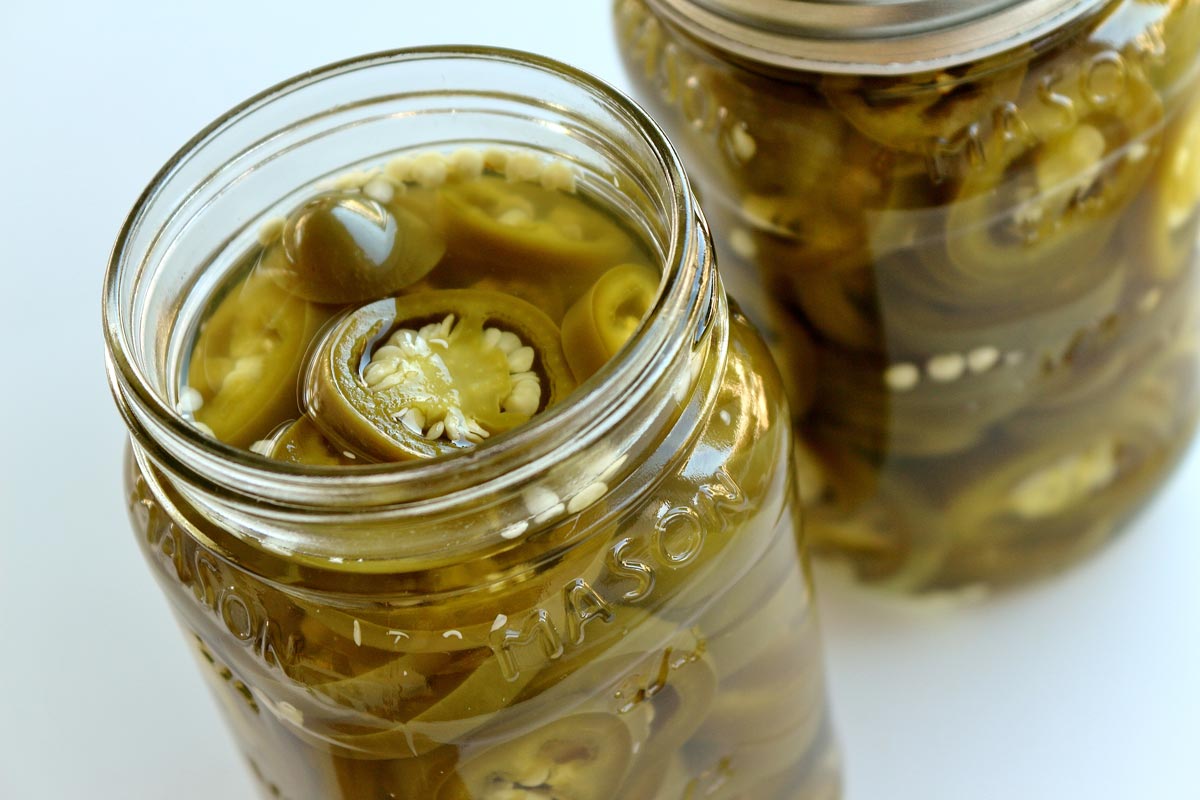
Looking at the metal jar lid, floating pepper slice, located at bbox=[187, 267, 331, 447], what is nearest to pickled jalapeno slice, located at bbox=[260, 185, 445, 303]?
floating pepper slice, located at bbox=[187, 267, 331, 447]

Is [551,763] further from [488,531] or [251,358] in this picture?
[251,358]

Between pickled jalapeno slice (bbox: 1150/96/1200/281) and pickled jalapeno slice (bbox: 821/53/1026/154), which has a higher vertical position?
pickled jalapeno slice (bbox: 1150/96/1200/281)

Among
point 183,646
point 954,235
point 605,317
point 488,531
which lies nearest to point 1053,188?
point 954,235

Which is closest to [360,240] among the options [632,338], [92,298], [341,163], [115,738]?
[341,163]

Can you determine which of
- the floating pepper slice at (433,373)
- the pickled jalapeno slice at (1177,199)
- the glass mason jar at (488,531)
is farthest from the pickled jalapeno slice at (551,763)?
the pickled jalapeno slice at (1177,199)

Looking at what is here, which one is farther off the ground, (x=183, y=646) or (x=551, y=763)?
(x=183, y=646)

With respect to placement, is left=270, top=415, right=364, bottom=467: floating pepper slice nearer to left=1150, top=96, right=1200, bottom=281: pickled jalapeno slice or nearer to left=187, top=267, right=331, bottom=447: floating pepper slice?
left=187, top=267, right=331, bottom=447: floating pepper slice

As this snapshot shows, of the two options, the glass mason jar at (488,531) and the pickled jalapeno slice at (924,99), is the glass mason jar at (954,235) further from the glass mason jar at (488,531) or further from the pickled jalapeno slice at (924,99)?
the glass mason jar at (488,531)
